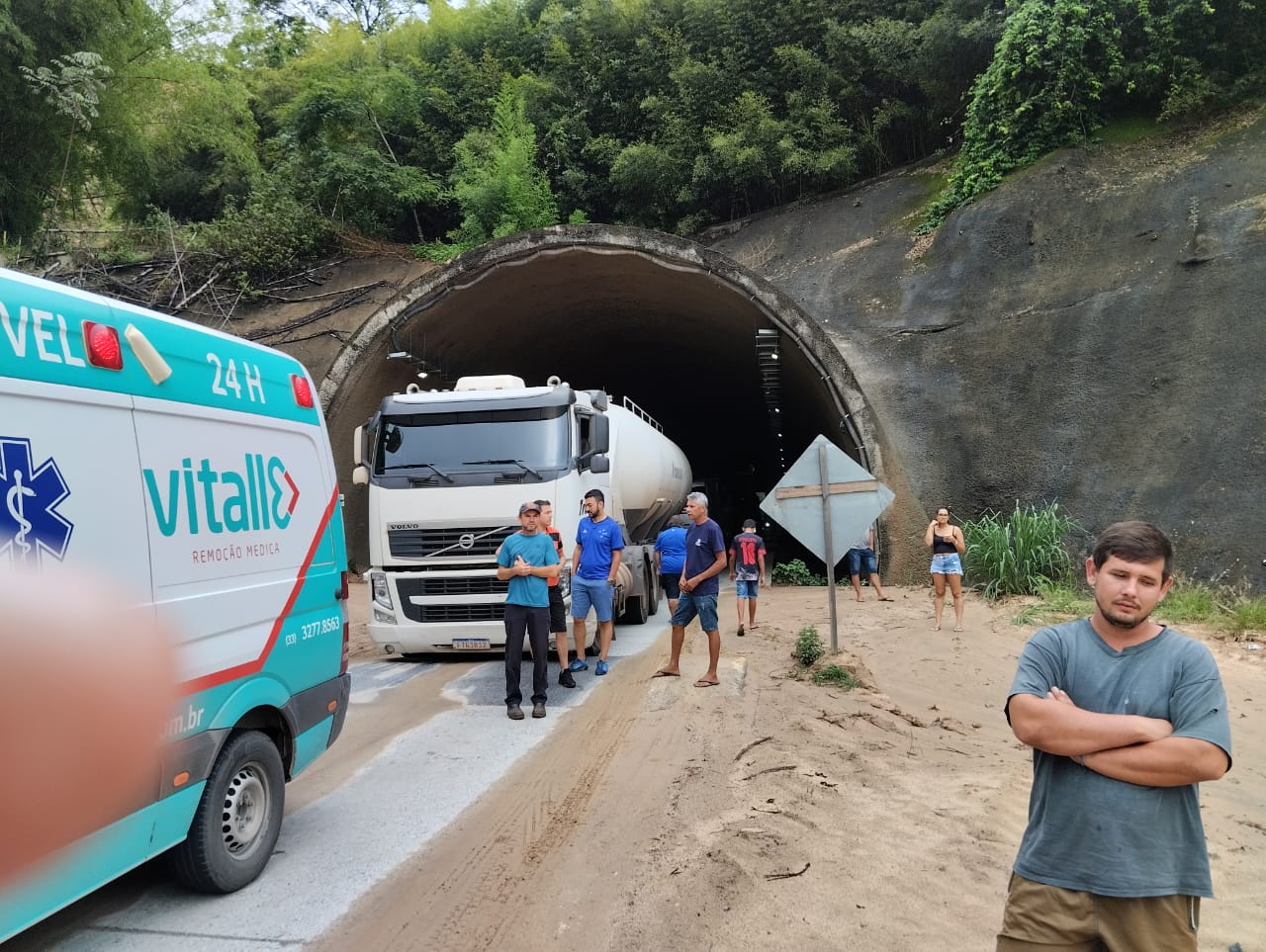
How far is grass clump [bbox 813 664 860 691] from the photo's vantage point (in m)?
7.48

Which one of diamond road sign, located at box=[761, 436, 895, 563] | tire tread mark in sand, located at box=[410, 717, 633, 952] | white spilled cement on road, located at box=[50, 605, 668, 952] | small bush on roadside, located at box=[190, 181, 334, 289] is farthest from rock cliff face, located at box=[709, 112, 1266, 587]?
small bush on roadside, located at box=[190, 181, 334, 289]

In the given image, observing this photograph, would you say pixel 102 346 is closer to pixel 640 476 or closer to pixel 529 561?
pixel 529 561

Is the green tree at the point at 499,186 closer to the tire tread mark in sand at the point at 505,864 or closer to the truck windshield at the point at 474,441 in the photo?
the truck windshield at the point at 474,441

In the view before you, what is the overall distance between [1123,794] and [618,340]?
20.0m

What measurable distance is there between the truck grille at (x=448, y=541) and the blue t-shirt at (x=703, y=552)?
204cm

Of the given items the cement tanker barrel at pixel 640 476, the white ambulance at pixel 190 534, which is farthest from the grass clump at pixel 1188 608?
the white ambulance at pixel 190 534

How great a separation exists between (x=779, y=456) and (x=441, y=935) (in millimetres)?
26355

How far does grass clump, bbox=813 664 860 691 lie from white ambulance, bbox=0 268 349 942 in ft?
14.7

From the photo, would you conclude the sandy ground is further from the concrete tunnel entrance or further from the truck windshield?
the concrete tunnel entrance

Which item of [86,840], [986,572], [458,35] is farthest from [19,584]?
[458,35]

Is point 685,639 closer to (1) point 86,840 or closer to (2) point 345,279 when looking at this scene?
(1) point 86,840

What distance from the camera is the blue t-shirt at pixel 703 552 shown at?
7.44 metres

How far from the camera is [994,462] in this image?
571 inches

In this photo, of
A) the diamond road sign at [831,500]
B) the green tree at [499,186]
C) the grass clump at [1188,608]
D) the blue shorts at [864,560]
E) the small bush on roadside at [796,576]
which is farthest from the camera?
the green tree at [499,186]
